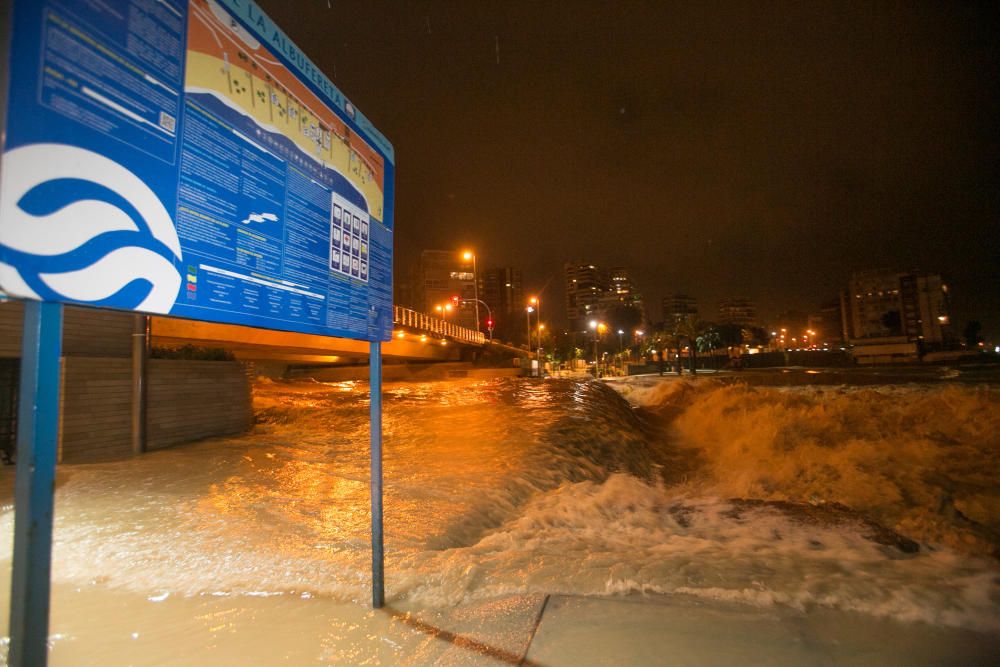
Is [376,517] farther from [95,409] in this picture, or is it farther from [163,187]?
[95,409]

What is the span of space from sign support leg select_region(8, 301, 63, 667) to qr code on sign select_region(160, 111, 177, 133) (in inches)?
39.4

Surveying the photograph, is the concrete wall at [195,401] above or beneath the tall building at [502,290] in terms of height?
beneath

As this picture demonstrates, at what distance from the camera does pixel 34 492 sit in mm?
1581

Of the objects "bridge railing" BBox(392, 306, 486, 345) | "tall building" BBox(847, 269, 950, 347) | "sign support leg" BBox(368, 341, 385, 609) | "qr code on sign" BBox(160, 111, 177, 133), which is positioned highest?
"tall building" BBox(847, 269, 950, 347)

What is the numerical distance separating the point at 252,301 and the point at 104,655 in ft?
7.70

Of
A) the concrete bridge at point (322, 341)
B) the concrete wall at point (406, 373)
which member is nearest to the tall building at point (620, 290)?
the concrete bridge at point (322, 341)

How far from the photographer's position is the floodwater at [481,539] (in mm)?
3164

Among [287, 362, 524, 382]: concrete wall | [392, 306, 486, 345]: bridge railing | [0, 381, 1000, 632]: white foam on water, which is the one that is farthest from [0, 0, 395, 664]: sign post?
[287, 362, 524, 382]: concrete wall

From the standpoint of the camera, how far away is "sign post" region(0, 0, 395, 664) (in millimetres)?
1581

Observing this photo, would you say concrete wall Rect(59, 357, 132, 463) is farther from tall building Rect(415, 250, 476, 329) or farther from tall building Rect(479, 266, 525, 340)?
tall building Rect(479, 266, 525, 340)

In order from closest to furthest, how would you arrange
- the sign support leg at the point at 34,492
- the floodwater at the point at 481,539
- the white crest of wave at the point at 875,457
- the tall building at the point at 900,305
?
1. the sign support leg at the point at 34,492
2. the floodwater at the point at 481,539
3. the white crest of wave at the point at 875,457
4. the tall building at the point at 900,305

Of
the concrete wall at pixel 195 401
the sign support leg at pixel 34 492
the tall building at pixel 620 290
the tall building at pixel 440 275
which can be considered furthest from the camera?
the tall building at pixel 620 290

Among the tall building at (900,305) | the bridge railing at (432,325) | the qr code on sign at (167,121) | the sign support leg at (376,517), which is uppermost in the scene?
the tall building at (900,305)

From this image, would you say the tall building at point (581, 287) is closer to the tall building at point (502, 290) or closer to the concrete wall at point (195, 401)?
the tall building at point (502, 290)
